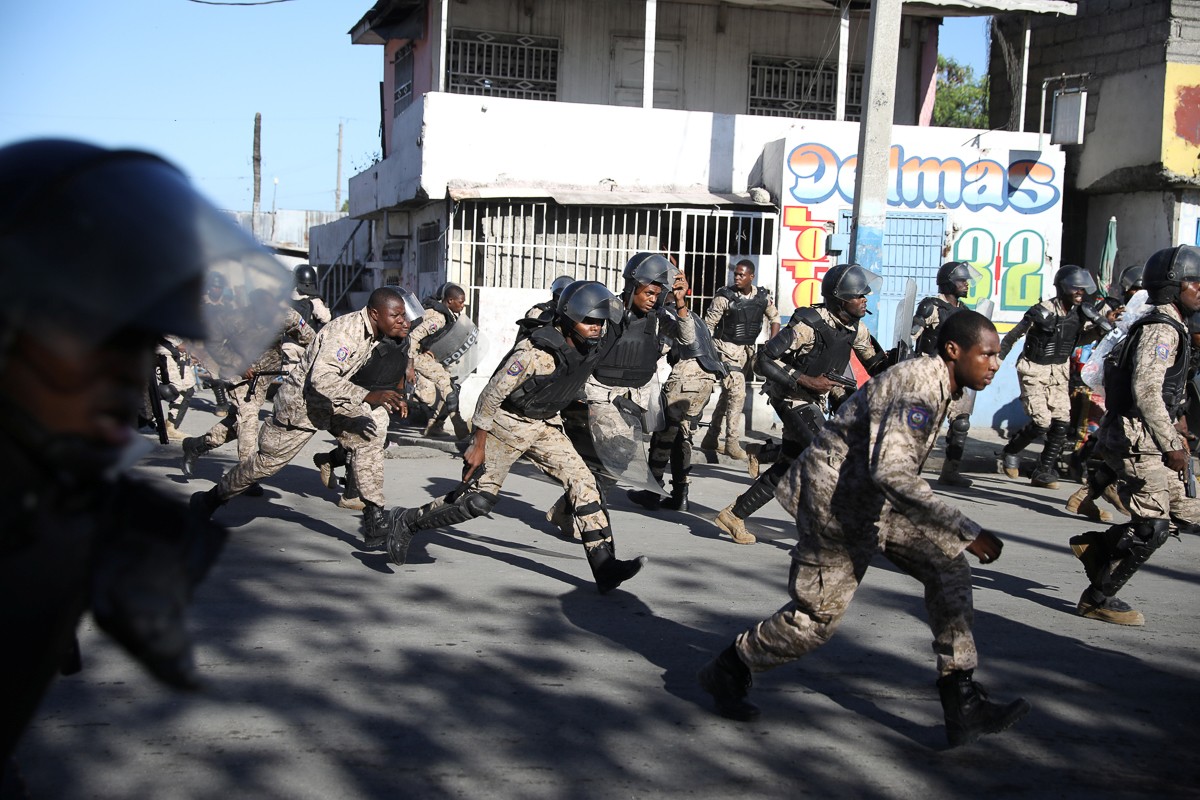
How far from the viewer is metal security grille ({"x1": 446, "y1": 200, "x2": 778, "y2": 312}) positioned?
559 inches

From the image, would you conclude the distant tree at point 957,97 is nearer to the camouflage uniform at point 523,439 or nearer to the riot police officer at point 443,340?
the riot police officer at point 443,340

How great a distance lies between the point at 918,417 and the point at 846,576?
2.13 feet

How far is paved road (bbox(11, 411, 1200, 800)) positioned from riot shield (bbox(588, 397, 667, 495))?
54cm

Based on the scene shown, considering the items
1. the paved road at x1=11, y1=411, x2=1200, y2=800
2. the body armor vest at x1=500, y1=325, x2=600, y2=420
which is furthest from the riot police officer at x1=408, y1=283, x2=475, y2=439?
the body armor vest at x1=500, y1=325, x2=600, y2=420

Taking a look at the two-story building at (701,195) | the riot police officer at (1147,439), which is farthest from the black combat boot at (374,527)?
the two-story building at (701,195)

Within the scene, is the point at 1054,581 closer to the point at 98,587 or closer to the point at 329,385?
the point at 329,385

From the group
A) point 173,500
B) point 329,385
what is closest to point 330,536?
point 329,385

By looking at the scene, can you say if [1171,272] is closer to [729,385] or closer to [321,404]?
[321,404]

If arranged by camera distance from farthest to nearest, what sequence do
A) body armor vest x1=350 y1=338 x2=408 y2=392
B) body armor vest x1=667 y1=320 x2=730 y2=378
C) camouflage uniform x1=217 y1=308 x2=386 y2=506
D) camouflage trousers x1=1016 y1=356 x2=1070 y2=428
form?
camouflage trousers x1=1016 y1=356 x2=1070 y2=428 < body armor vest x1=667 y1=320 x2=730 y2=378 < body armor vest x1=350 y1=338 x2=408 y2=392 < camouflage uniform x1=217 y1=308 x2=386 y2=506

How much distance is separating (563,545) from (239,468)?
2.05 metres

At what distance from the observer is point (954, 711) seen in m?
3.97

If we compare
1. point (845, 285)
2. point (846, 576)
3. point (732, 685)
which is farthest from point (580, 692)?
point (845, 285)

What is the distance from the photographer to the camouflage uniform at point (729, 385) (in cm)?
1175

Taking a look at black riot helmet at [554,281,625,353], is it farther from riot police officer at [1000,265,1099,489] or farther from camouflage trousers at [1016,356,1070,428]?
camouflage trousers at [1016,356,1070,428]
